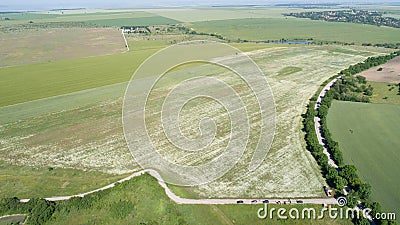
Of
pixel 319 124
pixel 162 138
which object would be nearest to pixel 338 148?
pixel 319 124

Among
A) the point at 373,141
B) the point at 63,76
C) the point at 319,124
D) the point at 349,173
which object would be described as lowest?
the point at 63,76

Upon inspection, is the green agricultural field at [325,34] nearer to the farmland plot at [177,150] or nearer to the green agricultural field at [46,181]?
the farmland plot at [177,150]

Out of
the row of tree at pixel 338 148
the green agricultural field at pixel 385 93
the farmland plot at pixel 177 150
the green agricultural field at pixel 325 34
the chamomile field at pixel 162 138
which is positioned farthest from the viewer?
the green agricultural field at pixel 325 34

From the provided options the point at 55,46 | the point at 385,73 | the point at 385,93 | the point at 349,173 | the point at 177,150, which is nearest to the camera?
the point at 349,173

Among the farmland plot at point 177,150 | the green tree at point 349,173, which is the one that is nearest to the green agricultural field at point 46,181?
A: the farmland plot at point 177,150

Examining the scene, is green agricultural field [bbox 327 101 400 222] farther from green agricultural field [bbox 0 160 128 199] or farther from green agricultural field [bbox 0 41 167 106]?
green agricultural field [bbox 0 41 167 106]

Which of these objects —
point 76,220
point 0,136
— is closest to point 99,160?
point 76,220

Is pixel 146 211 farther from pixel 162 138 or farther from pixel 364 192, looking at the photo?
pixel 364 192
